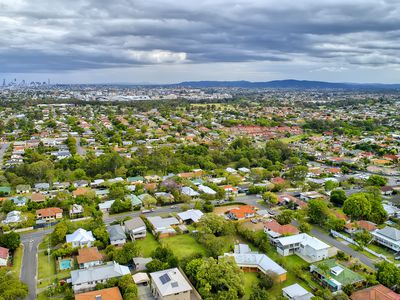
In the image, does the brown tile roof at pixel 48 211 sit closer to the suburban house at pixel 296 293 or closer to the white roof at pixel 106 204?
the white roof at pixel 106 204

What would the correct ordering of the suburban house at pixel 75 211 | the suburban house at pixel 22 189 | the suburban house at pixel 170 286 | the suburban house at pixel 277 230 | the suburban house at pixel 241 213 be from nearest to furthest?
the suburban house at pixel 170 286
the suburban house at pixel 277 230
the suburban house at pixel 241 213
the suburban house at pixel 75 211
the suburban house at pixel 22 189

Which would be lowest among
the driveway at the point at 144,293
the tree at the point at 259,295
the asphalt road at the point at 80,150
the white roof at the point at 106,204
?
the asphalt road at the point at 80,150

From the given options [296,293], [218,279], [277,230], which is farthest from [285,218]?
[218,279]

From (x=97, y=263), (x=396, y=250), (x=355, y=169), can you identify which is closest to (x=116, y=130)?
(x=355, y=169)

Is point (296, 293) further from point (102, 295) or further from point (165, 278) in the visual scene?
point (102, 295)

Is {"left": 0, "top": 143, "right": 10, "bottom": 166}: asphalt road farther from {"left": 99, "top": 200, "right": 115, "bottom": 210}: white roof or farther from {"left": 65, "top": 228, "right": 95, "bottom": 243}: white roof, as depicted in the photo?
{"left": 65, "top": 228, "right": 95, "bottom": 243}: white roof

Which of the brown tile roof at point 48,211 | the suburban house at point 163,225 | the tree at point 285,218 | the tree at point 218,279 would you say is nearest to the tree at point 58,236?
the brown tile roof at point 48,211
